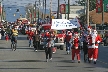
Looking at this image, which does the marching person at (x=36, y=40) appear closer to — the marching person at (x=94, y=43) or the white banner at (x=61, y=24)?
the white banner at (x=61, y=24)

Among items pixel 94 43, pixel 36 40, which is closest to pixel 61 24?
pixel 36 40

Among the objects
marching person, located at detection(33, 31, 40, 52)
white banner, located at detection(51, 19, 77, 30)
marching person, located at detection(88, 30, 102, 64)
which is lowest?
marching person, located at detection(33, 31, 40, 52)

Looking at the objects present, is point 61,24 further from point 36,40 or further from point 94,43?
point 94,43

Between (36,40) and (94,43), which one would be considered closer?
(94,43)

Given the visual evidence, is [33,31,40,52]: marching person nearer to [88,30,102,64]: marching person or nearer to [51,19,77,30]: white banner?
[51,19,77,30]: white banner

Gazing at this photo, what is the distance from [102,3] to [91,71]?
4539 centimetres

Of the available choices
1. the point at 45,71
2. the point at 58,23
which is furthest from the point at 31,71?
the point at 58,23

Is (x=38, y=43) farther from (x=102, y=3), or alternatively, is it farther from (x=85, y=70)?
(x=102, y=3)

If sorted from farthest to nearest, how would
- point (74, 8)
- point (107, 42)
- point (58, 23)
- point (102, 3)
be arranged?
point (74, 8) → point (102, 3) → point (107, 42) → point (58, 23)

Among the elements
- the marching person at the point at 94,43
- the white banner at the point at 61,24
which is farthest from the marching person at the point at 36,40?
the marching person at the point at 94,43

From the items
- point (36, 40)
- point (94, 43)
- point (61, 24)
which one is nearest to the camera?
point (94, 43)

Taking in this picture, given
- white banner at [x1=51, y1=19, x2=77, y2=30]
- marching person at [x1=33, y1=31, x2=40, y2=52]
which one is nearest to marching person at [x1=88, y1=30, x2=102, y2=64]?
white banner at [x1=51, y1=19, x2=77, y2=30]

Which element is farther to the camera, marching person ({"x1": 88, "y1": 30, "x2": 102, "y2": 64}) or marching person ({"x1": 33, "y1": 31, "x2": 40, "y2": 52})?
marching person ({"x1": 33, "y1": 31, "x2": 40, "y2": 52})

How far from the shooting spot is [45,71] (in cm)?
1902
